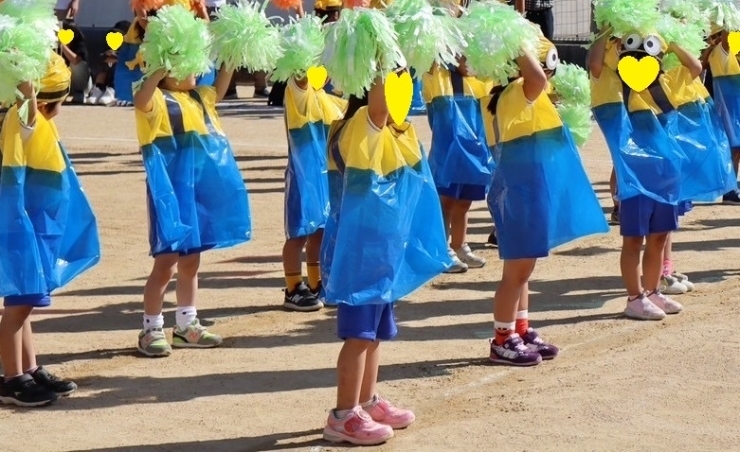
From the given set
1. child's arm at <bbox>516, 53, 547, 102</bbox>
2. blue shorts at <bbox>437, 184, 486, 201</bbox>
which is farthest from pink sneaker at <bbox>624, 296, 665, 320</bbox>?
child's arm at <bbox>516, 53, 547, 102</bbox>

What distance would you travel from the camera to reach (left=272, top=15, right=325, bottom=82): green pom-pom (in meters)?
7.66

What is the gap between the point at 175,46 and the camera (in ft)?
21.7

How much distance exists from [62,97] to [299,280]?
217cm

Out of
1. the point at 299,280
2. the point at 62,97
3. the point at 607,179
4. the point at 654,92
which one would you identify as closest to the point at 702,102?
the point at 654,92

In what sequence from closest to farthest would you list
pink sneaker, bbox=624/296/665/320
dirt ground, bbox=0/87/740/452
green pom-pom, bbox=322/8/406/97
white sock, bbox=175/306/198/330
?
green pom-pom, bbox=322/8/406/97 < dirt ground, bbox=0/87/740/452 < white sock, bbox=175/306/198/330 < pink sneaker, bbox=624/296/665/320

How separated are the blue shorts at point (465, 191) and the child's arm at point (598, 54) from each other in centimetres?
154

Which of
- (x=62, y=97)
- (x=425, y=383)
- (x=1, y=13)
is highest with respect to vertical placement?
(x=1, y=13)

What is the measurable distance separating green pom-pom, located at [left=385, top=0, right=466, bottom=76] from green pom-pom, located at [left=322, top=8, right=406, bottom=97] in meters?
0.06

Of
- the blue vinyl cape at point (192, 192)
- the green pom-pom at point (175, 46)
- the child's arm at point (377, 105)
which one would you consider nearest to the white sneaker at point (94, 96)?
the blue vinyl cape at point (192, 192)

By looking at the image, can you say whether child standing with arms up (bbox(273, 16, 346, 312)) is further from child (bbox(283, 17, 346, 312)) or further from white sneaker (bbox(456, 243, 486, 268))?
white sneaker (bbox(456, 243, 486, 268))

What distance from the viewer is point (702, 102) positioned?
25.8ft

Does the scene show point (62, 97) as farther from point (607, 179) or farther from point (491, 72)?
point (607, 179)

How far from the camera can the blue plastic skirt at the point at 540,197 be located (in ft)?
21.5

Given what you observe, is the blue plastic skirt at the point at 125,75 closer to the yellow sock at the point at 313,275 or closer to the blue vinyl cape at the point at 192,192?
the yellow sock at the point at 313,275
